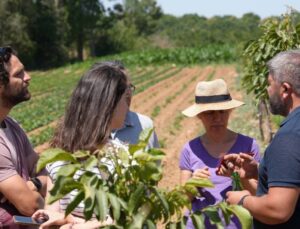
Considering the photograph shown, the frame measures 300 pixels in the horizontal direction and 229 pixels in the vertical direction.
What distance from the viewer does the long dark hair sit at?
2896 mm

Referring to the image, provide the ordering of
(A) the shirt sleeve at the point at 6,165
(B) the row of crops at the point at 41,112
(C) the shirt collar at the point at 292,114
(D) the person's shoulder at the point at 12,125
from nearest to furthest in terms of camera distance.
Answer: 1. (C) the shirt collar at the point at 292,114
2. (A) the shirt sleeve at the point at 6,165
3. (D) the person's shoulder at the point at 12,125
4. (B) the row of crops at the point at 41,112

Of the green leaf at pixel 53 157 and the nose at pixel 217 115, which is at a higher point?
the green leaf at pixel 53 157

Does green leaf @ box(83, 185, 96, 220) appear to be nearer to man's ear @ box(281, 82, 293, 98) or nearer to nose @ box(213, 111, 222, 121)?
man's ear @ box(281, 82, 293, 98)

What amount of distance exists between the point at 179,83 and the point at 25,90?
27.0m

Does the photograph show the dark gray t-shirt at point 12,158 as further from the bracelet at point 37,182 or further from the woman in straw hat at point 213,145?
the woman in straw hat at point 213,145

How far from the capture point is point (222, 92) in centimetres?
396

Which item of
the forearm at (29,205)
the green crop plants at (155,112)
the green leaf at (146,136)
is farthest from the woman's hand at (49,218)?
the green crop plants at (155,112)

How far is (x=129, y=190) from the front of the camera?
2.26 metres

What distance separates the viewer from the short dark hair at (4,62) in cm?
332

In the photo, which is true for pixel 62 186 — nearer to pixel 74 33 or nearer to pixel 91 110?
pixel 91 110

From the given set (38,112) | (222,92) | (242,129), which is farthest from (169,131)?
(222,92)

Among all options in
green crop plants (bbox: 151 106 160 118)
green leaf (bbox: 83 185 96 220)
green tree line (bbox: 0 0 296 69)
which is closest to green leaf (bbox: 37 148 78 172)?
green leaf (bbox: 83 185 96 220)

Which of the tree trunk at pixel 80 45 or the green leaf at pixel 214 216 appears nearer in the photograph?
the green leaf at pixel 214 216

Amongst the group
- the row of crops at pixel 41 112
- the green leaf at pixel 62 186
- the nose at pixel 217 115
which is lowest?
the row of crops at pixel 41 112
